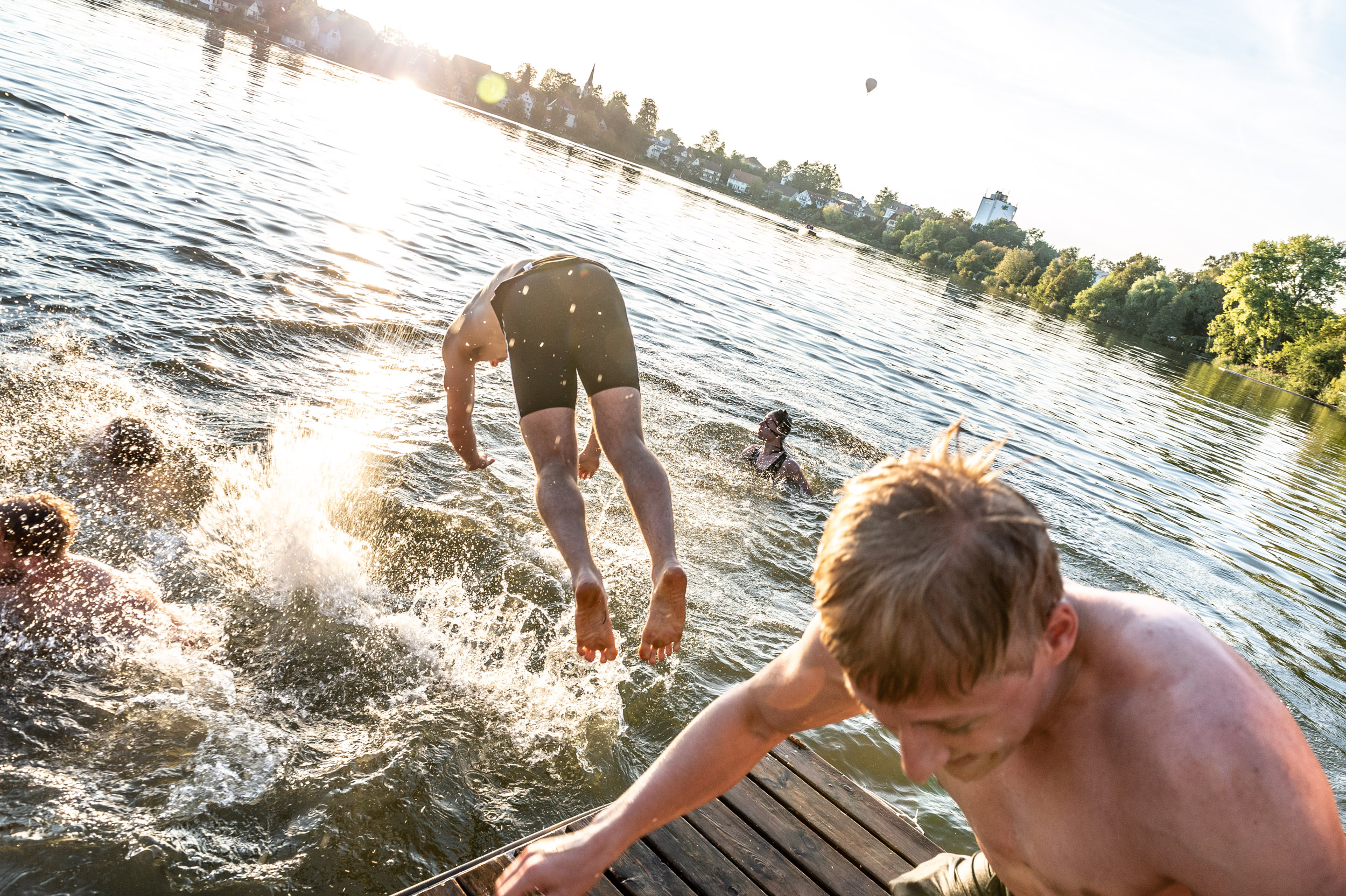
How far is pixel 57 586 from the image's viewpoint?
431 cm

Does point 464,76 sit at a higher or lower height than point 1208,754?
higher

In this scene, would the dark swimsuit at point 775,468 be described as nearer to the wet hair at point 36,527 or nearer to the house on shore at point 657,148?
the wet hair at point 36,527

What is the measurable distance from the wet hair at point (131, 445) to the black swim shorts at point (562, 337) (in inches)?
135

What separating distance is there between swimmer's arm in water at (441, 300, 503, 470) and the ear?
429cm

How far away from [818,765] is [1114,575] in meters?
8.07

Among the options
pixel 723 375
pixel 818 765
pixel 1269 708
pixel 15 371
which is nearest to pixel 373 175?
pixel 723 375

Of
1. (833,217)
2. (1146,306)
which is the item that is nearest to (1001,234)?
(833,217)

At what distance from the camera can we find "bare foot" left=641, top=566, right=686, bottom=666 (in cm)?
388

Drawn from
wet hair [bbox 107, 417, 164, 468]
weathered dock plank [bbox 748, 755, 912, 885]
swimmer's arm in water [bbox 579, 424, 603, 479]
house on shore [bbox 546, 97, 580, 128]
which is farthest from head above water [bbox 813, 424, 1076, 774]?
house on shore [bbox 546, 97, 580, 128]

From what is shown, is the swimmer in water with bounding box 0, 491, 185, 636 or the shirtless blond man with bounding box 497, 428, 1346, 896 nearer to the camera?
the shirtless blond man with bounding box 497, 428, 1346, 896

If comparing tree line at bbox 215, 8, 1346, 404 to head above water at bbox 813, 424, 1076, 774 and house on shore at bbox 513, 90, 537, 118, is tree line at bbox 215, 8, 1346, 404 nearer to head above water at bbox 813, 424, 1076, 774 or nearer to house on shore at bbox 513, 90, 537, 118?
house on shore at bbox 513, 90, 537, 118

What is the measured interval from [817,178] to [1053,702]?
17544 centimetres

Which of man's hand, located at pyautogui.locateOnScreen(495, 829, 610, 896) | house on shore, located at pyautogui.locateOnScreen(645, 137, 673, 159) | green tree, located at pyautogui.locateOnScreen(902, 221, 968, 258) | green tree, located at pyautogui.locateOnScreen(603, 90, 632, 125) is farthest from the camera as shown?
house on shore, located at pyautogui.locateOnScreen(645, 137, 673, 159)

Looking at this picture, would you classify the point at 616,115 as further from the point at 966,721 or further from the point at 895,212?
the point at 966,721
